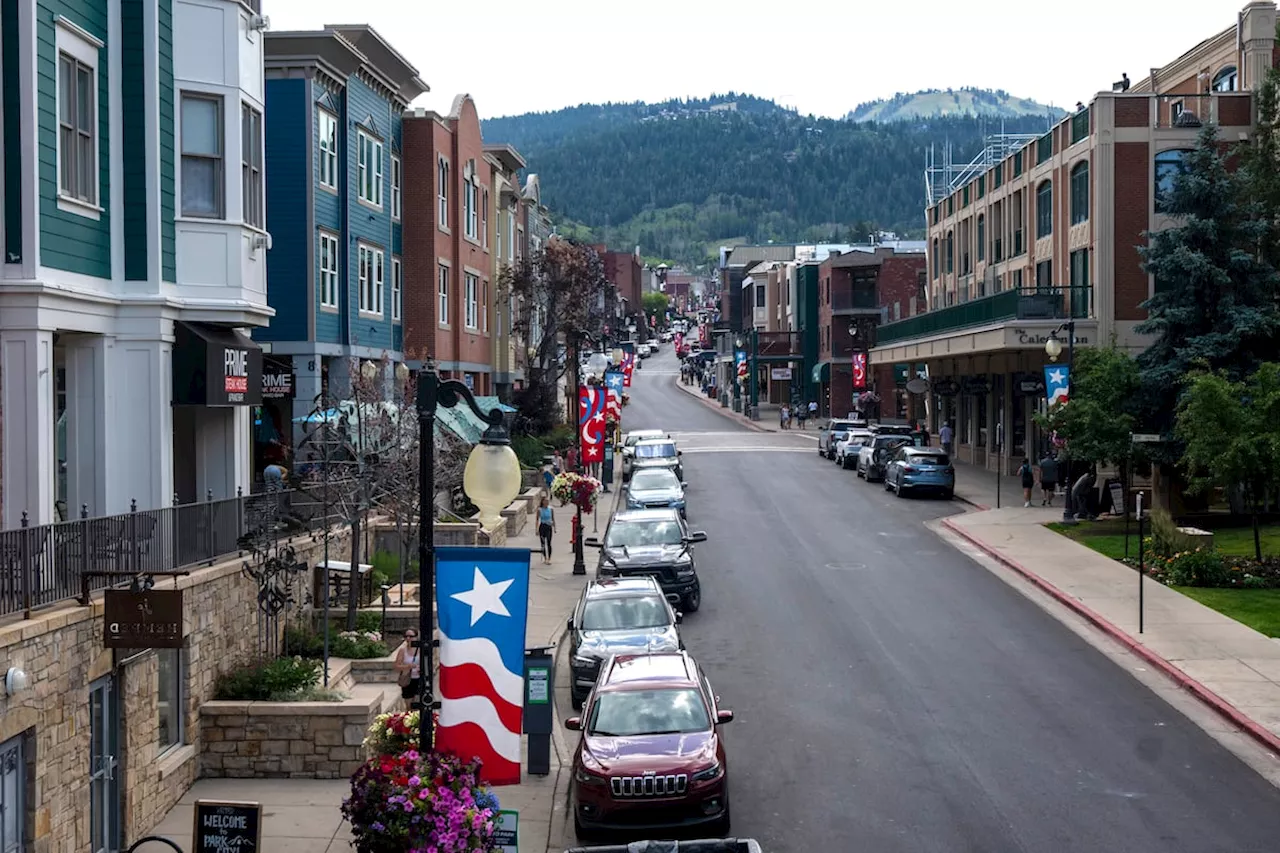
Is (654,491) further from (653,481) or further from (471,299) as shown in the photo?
(471,299)

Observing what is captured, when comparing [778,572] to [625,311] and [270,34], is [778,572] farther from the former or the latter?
[625,311]

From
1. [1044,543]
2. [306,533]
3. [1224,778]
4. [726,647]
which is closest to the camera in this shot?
[1224,778]

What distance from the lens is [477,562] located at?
35.3 ft

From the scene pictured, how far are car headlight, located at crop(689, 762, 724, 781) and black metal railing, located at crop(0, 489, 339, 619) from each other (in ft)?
18.3

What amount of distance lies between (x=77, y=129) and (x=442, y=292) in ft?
83.6

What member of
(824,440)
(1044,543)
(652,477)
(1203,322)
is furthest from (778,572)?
(824,440)

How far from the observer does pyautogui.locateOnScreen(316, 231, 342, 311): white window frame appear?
103 ft

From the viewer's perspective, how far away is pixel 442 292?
4078 cm

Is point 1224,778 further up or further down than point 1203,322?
further down

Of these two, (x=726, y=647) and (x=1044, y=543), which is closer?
(x=726, y=647)

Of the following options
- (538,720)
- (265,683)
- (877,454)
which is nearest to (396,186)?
(877,454)

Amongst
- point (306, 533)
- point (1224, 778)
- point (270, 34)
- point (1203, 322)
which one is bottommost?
point (1224, 778)

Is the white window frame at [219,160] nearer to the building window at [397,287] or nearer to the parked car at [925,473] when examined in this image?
the building window at [397,287]

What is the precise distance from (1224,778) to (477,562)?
30.1ft
